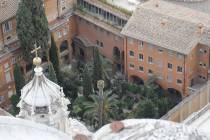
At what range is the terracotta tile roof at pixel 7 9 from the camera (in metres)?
53.3

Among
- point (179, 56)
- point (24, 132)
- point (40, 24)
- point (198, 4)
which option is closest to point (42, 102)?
point (24, 132)

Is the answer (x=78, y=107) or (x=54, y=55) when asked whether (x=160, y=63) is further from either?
(x=54, y=55)

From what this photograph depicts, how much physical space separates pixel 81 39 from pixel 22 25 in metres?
10.0

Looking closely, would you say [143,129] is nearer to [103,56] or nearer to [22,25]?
[22,25]

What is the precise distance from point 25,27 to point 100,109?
1043 cm

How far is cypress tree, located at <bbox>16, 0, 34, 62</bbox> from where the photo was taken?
51.8 m

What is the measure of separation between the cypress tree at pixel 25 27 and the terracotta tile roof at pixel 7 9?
1.81 metres

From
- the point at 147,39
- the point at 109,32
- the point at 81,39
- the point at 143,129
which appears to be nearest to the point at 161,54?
the point at 147,39

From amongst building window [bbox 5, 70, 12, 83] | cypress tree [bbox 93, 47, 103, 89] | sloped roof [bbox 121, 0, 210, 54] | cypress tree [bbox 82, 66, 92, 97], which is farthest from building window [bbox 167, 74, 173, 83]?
building window [bbox 5, 70, 12, 83]

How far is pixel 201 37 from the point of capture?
168 feet

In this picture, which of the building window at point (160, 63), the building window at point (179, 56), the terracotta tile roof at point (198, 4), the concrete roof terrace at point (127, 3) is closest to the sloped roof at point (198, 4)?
the terracotta tile roof at point (198, 4)

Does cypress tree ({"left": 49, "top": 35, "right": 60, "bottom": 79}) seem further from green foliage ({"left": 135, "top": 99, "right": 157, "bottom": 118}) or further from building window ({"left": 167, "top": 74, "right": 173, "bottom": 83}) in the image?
building window ({"left": 167, "top": 74, "right": 173, "bottom": 83})

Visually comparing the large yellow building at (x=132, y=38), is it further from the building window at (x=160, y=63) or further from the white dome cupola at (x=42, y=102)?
the white dome cupola at (x=42, y=102)

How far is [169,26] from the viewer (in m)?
52.2
